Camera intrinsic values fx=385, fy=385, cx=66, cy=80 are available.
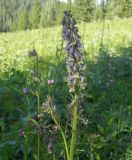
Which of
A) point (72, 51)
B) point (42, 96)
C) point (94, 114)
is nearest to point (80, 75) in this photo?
point (72, 51)

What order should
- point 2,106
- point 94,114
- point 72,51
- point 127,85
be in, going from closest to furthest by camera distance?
point 72,51 < point 94,114 < point 2,106 < point 127,85

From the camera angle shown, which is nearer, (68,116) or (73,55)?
(73,55)

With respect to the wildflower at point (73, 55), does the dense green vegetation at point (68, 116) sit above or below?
below

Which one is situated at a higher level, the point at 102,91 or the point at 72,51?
the point at 72,51

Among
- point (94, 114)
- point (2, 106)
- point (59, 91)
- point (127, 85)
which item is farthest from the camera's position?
point (127, 85)

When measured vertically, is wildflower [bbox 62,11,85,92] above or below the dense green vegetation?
above

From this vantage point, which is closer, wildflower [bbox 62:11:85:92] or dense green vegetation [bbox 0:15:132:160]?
wildflower [bbox 62:11:85:92]

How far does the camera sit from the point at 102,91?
577cm

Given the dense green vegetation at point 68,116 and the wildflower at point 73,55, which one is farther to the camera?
the dense green vegetation at point 68,116

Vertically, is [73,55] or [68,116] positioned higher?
[73,55]

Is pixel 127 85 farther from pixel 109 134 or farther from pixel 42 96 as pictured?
pixel 109 134

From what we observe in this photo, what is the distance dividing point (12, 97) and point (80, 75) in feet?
10.9

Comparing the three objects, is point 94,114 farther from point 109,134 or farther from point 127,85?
point 127,85

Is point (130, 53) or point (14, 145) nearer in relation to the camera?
point (14, 145)
